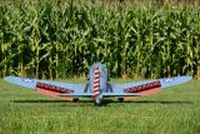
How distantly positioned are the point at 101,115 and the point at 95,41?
30.8 feet

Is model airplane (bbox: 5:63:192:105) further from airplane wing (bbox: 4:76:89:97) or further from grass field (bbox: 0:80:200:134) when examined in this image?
grass field (bbox: 0:80:200:134)

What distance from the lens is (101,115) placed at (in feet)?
43.2

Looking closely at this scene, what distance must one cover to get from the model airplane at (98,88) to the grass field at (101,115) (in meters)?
0.22

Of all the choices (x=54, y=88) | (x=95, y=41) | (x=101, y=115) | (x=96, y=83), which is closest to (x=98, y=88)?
(x=96, y=83)

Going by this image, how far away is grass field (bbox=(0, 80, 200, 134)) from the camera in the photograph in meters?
12.0

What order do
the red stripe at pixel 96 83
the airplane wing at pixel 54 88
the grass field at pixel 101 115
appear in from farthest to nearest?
the airplane wing at pixel 54 88 → the red stripe at pixel 96 83 → the grass field at pixel 101 115

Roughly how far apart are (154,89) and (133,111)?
4.34 ft

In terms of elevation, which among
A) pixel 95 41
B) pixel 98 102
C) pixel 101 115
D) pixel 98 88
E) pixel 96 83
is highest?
pixel 95 41

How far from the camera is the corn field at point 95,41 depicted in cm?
2223

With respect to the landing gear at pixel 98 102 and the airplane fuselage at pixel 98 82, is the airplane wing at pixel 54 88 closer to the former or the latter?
the airplane fuselage at pixel 98 82

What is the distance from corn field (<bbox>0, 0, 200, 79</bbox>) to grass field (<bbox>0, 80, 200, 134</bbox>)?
5.04m

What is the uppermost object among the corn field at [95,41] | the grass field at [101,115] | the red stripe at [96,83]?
the corn field at [95,41]

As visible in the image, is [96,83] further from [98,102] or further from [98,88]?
[98,102]

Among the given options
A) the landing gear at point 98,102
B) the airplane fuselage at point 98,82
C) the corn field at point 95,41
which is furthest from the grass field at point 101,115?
the corn field at point 95,41
